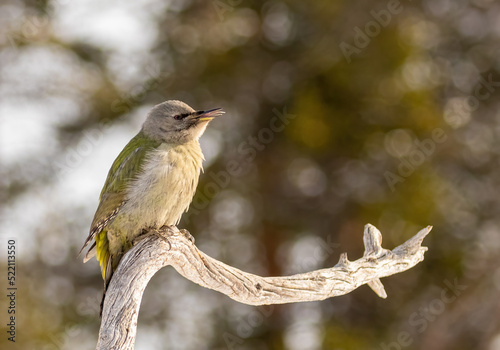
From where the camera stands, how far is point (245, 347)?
9.00 metres

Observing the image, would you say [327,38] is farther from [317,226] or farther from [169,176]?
[169,176]

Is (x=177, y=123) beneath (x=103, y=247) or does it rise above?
above

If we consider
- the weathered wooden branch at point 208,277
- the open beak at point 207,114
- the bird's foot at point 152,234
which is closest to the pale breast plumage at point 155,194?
the bird's foot at point 152,234

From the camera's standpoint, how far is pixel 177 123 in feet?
16.6

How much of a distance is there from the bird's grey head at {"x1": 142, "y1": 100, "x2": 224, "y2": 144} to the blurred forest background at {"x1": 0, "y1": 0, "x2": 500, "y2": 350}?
3436 millimetres

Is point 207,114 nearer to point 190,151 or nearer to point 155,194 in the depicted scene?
point 190,151

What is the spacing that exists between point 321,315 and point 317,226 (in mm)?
1211

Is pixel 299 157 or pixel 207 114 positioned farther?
pixel 299 157

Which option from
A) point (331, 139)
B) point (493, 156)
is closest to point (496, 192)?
point (493, 156)

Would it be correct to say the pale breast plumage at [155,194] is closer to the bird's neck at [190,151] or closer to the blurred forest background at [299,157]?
the bird's neck at [190,151]

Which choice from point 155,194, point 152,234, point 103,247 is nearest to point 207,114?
point 155,194

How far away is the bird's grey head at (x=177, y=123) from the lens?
16.4 feet

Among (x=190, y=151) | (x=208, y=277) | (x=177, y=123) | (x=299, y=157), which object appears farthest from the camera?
(x=299, y=157)

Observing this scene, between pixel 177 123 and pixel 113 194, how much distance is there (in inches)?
29.8
